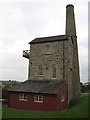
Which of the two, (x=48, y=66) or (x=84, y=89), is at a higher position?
(x=48, y=66)

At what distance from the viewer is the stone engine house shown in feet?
84.9

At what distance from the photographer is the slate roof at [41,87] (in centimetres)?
2403

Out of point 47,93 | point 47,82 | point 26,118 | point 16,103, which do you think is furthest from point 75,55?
point 26,118

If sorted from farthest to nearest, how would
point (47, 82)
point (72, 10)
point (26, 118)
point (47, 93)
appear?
point (72, 10)
point (47, 82)
point (47, 93)
point (26, 118)

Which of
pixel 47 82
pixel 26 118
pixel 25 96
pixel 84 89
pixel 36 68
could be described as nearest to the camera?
pixel 26 118

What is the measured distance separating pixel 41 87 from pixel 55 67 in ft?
16.2

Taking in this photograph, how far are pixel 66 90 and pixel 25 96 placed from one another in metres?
6.57

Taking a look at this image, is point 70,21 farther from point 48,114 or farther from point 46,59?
point 48,114

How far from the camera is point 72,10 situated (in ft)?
109

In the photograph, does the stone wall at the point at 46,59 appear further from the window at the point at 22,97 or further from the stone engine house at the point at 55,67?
the window at the point at 22,97

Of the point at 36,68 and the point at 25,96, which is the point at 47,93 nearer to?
the point at 25,96

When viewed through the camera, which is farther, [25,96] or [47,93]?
[25,96]

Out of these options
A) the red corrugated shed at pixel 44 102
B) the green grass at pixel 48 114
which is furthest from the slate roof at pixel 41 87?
the green grass at pixel 48 114

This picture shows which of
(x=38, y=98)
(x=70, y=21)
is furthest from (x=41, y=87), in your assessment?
(x=70, y=21)
